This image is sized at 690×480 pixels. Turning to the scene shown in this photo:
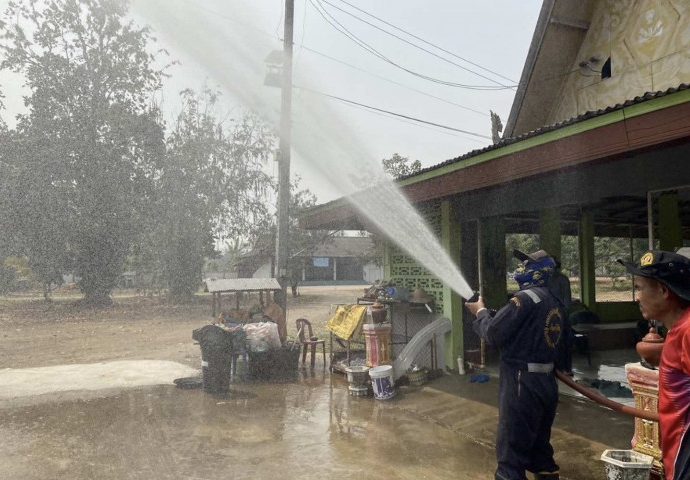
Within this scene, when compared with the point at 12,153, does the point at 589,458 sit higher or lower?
lower

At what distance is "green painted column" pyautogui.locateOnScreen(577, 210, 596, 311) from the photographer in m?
10.9

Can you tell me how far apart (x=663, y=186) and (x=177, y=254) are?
24000mm

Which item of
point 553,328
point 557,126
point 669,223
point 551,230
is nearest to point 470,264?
point 551,230

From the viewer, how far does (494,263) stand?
1123cm

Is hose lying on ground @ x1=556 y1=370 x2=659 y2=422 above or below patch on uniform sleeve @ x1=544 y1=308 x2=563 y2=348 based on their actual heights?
below

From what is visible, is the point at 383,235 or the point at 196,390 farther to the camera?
the point at 383,235

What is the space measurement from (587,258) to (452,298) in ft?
13.7

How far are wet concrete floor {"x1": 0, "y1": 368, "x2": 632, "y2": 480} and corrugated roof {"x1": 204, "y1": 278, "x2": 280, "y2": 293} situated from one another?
2335mm

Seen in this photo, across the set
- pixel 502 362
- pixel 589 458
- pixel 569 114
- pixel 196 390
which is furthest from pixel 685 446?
pixel 569 114

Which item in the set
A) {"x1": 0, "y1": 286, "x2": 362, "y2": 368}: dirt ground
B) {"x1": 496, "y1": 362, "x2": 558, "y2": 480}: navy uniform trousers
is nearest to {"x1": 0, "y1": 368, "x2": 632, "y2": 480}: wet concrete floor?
{"x1": 496, "y1": 362, "x2": 558, "y2": 480}: navy uniform trousers

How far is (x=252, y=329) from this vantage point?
29.3 ft

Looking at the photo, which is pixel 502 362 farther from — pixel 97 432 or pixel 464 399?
pixel 97 432

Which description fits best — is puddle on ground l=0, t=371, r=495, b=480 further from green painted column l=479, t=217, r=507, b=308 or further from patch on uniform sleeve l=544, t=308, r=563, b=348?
green painted column l=479, t=217, r=507, b=308

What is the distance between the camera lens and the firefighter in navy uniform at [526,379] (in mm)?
3697
